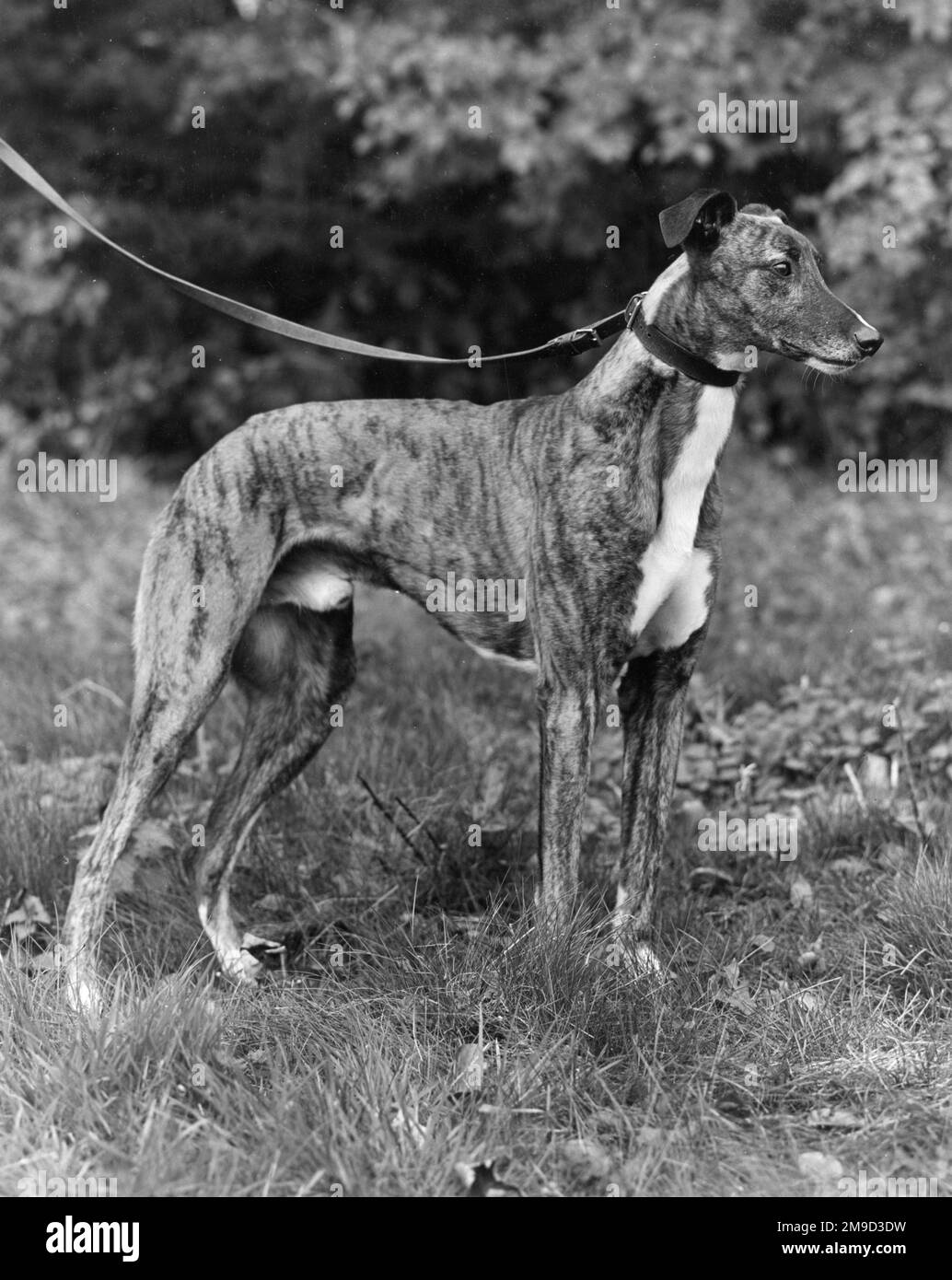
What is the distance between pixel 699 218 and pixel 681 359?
0.33 metres

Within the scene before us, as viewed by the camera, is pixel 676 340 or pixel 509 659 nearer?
pixel 676 340

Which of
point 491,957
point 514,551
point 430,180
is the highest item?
point 430,180

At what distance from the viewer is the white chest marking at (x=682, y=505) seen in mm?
3547

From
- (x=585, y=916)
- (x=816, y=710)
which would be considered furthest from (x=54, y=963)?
(x=816, y=710)

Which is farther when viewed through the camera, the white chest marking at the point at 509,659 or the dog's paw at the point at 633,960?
the white chest marking at the point at 509,659

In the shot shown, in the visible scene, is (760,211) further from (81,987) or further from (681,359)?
(81,987)

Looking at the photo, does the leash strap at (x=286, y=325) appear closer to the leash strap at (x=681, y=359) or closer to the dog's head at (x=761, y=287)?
the leash strap at (x=681, y=359)

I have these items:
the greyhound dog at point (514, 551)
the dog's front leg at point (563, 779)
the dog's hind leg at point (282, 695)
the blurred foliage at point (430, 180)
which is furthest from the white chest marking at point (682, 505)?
the blurred foliage at point (430, 180)

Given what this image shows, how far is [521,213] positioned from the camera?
321 inches

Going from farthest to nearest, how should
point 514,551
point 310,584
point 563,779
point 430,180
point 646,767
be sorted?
1. point 430,180
2. point 310,584
3. point 646,767
4. point 514,551
5. point 563,779

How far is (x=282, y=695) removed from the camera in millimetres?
4191

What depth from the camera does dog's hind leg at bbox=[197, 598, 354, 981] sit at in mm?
4141

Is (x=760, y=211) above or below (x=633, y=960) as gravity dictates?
above

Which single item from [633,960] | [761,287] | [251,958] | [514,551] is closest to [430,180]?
[514,551]
